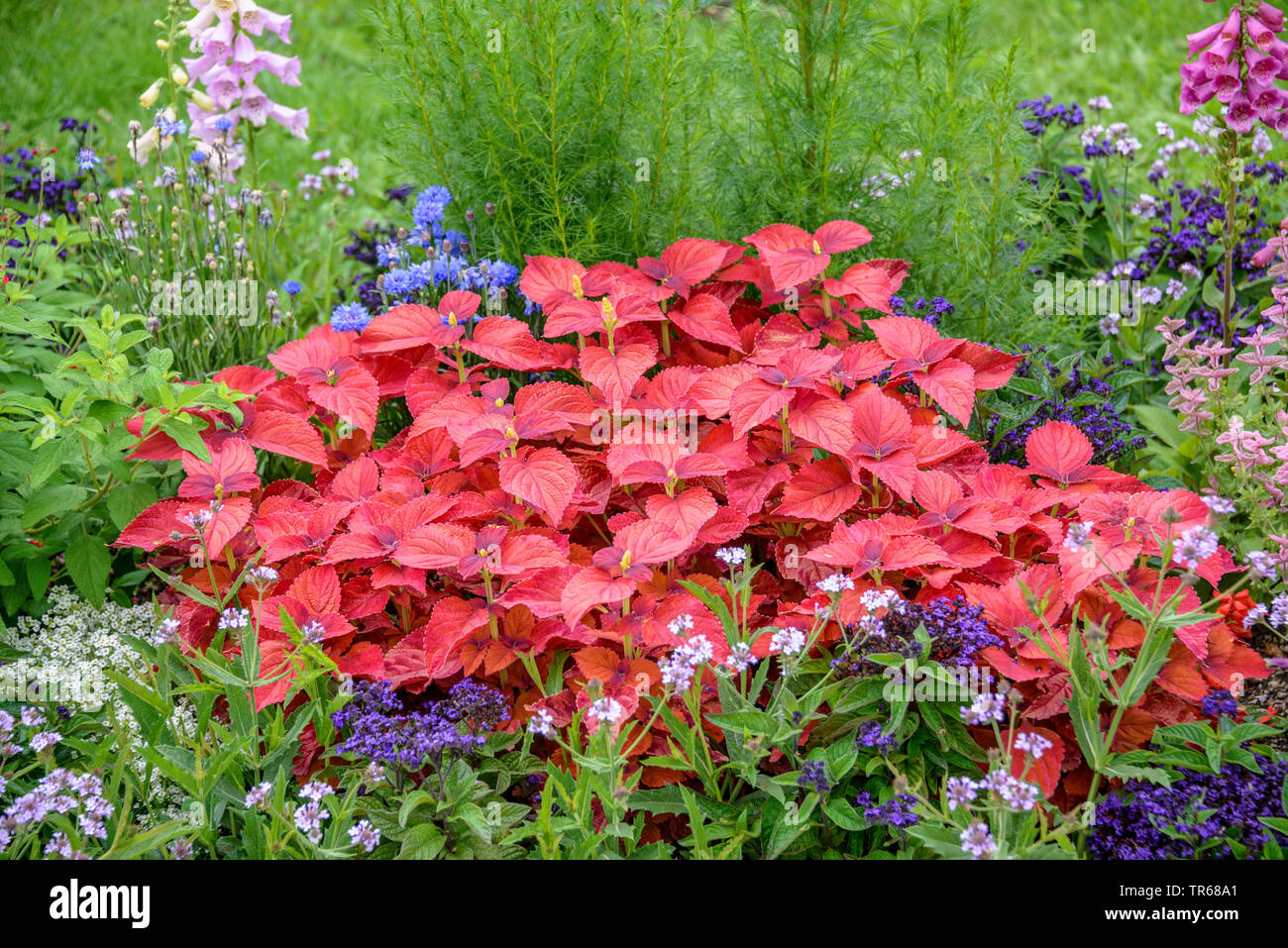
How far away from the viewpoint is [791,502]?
2.15m

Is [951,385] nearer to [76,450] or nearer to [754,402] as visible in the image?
[754,402]

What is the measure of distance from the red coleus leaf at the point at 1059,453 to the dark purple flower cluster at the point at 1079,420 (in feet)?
0.61

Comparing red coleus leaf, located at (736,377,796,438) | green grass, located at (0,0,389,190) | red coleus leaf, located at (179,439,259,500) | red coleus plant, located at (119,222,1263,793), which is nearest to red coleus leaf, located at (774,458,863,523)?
red coleus plant, located at (119,222,1263,793)

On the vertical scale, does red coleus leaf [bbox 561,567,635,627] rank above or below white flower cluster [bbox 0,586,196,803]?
above

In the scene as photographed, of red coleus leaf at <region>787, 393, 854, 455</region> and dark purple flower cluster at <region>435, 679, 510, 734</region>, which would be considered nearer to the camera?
dark purple flower cluster at <region>435, 679, 510, 734</region>

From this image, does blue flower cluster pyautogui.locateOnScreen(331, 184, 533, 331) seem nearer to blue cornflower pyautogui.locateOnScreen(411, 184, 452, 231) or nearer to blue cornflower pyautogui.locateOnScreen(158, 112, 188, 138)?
blue cornflower pyautogui.locateOnScreen(411, 184, 452, 231)

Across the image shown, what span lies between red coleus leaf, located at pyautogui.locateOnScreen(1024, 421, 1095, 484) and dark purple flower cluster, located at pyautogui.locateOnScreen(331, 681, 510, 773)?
1.21 meters

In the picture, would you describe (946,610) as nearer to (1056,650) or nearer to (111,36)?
(1056,650)

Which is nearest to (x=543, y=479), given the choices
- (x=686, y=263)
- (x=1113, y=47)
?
(x=686, y=263)

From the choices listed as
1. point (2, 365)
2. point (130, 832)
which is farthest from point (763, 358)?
point (2, 365)

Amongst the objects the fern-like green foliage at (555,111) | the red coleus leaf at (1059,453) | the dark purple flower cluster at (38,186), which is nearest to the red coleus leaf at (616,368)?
the fern-like green foliage at (555,111)

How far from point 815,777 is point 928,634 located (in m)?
0.31

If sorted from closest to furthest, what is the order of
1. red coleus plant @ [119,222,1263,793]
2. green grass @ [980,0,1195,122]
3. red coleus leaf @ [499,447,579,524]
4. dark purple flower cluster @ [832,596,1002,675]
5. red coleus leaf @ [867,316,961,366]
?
dark purple flower cluster @ [832,596,1002,675]
red coleus plant @ [119,222,1263,793]
red coleus leaf @ [499,447,579,524]
red coleus leaf @ [867,316,961,366]
green grass @ [980,0,1195,122]

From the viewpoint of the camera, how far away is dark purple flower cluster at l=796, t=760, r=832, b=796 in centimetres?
168
